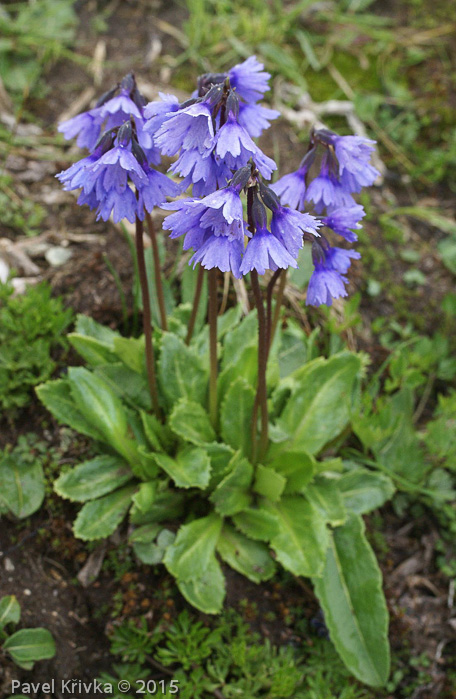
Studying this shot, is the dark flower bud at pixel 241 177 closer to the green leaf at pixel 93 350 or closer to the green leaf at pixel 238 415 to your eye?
the green leaf at pixel 238 415

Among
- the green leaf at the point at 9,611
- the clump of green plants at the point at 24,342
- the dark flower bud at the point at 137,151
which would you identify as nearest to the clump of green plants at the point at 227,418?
the dark flower bud at the point at 137,151

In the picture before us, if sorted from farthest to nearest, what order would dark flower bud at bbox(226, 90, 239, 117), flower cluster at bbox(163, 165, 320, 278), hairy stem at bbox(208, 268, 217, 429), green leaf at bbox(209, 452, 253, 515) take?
green leaf at bbox(209, 452, 253, 515)
hairy stem at bbox(208, 268, 217, 429)
dark flower bud at bbox(226, 90, 239, 117)
flower cluster at bbox(163, 165, 320, 278)

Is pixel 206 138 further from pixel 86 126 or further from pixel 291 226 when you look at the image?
pixel 86 126

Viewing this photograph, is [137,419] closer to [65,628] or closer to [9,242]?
[65,628]

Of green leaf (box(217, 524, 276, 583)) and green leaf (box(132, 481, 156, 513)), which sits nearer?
green leaf (box(132, 481, 156, 513))

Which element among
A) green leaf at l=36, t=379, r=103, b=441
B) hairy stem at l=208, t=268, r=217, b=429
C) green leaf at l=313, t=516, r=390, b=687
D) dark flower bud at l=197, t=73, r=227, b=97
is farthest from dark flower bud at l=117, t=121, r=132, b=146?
green leaf at l=313, t=516, r=390, b=687

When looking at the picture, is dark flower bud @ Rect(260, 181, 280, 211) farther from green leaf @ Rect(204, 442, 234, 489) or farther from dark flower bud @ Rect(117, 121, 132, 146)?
green leaf @ Rect(204, 442, 234, 489)

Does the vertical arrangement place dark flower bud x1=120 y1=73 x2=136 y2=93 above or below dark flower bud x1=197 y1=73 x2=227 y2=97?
above
